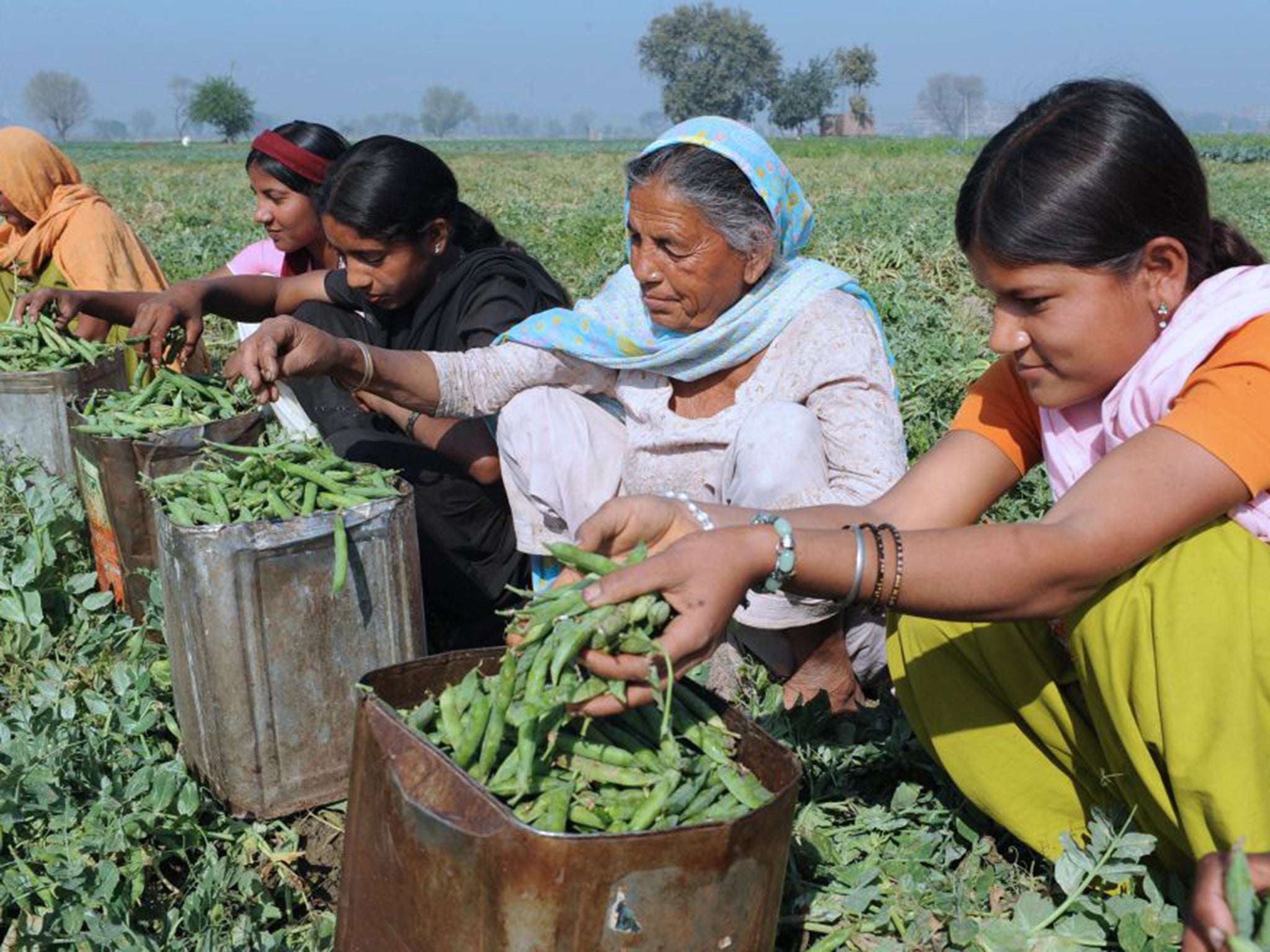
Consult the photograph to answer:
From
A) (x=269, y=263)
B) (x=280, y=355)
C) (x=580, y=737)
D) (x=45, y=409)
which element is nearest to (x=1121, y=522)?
(x=580, y=737)

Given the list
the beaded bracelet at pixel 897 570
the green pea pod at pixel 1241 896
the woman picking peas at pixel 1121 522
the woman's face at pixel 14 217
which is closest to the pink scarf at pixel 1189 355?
the woman picking peas at pixel 1121 522

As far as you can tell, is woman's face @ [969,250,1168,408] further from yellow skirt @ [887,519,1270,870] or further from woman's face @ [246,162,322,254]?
woman's face @ [246,162,322,254]

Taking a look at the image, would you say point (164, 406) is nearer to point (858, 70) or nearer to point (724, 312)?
point (724, 312)

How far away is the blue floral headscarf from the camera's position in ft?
10.4

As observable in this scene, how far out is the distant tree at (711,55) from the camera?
110938 millimetres

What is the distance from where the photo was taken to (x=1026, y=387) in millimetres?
2492

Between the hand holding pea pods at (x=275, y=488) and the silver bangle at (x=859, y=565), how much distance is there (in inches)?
47.5

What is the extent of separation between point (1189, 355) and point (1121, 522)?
12.3 inches

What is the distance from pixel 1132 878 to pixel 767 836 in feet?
2.91

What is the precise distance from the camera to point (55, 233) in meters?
5.74

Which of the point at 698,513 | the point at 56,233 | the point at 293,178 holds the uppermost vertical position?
the point at 293,178

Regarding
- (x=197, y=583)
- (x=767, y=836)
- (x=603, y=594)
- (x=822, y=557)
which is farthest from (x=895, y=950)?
(x=197, y=583)

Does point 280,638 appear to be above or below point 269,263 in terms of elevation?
below

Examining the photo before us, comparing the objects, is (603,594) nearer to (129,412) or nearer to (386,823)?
(386,823)
